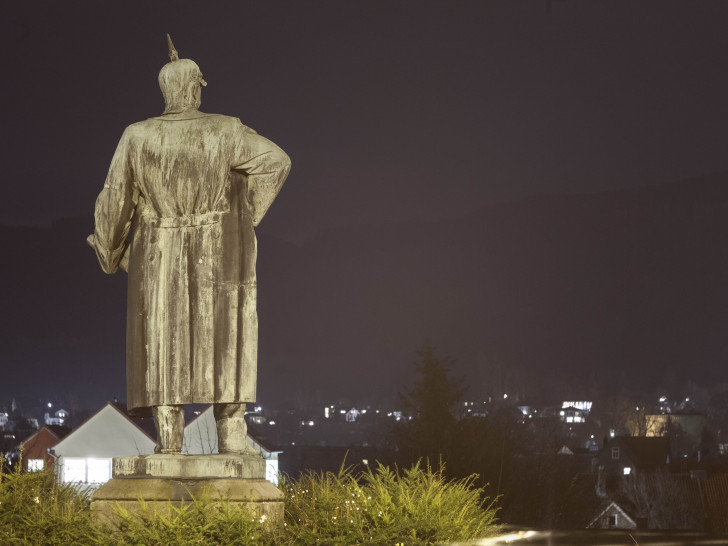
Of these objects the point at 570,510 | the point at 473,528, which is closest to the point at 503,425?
the point at 570,510

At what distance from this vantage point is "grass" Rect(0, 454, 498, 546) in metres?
7.42

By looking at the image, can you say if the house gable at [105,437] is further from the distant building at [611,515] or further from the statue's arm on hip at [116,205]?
the statue's arm on hip at [116,205]

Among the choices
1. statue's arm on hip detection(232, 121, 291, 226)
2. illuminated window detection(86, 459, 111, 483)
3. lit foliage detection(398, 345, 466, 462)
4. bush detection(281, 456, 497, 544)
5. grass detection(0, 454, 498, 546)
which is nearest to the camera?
grass detection(0, 454, 498, 546)

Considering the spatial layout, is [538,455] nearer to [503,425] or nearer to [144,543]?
[503,425]

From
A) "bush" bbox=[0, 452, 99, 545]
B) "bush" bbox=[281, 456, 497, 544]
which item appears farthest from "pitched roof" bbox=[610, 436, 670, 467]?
"bush" bbox=[0, 452, 99, 545]

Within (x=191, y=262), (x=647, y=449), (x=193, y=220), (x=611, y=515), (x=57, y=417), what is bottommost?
(x=611, y=515)

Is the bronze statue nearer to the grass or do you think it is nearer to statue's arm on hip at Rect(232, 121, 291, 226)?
statue's arm on hip at Rect(232, 121, 291, 226)

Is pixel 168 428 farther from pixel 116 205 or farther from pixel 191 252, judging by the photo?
pixel 116 205

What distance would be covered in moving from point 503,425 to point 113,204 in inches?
2171

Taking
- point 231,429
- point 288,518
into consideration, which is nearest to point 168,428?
point 231,429

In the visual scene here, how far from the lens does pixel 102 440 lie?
55.3 meters

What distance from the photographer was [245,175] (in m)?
8.83

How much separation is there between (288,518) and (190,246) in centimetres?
233

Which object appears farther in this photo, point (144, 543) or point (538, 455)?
point (538, 455)
